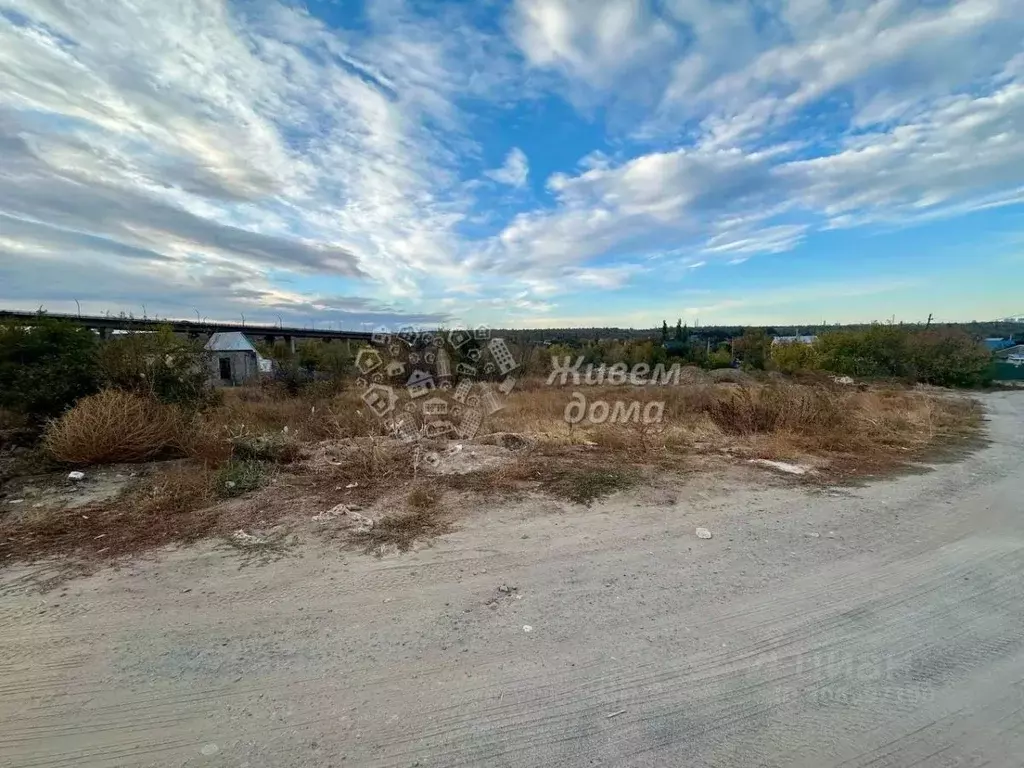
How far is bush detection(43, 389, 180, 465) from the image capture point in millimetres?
5797

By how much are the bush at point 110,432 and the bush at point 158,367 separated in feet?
2.39

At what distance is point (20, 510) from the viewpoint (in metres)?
4.40

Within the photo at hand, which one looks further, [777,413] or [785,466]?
[777,413]

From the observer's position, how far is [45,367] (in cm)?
729

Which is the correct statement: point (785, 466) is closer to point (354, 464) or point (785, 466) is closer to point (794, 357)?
point (354, 464)

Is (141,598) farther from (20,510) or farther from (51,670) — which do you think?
(20,510)

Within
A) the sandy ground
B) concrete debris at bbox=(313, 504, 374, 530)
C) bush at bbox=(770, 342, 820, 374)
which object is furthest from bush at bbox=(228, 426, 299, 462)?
bush at bbox=(770, 342, 820, 374)

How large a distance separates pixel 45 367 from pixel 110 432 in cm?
278

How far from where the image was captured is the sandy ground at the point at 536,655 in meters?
1.82

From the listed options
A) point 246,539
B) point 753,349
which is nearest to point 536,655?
point 246,539

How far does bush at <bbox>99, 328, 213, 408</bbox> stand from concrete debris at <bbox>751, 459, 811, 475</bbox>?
986 centimetres

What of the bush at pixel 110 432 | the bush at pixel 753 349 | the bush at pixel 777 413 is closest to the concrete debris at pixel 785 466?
the bush at pixel 777 413

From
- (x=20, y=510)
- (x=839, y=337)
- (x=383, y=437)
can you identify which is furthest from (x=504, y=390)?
(x=839, y=337)

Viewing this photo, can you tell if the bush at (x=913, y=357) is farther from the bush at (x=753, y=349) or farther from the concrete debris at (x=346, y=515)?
the concrete debris at (x=346, y=515)
